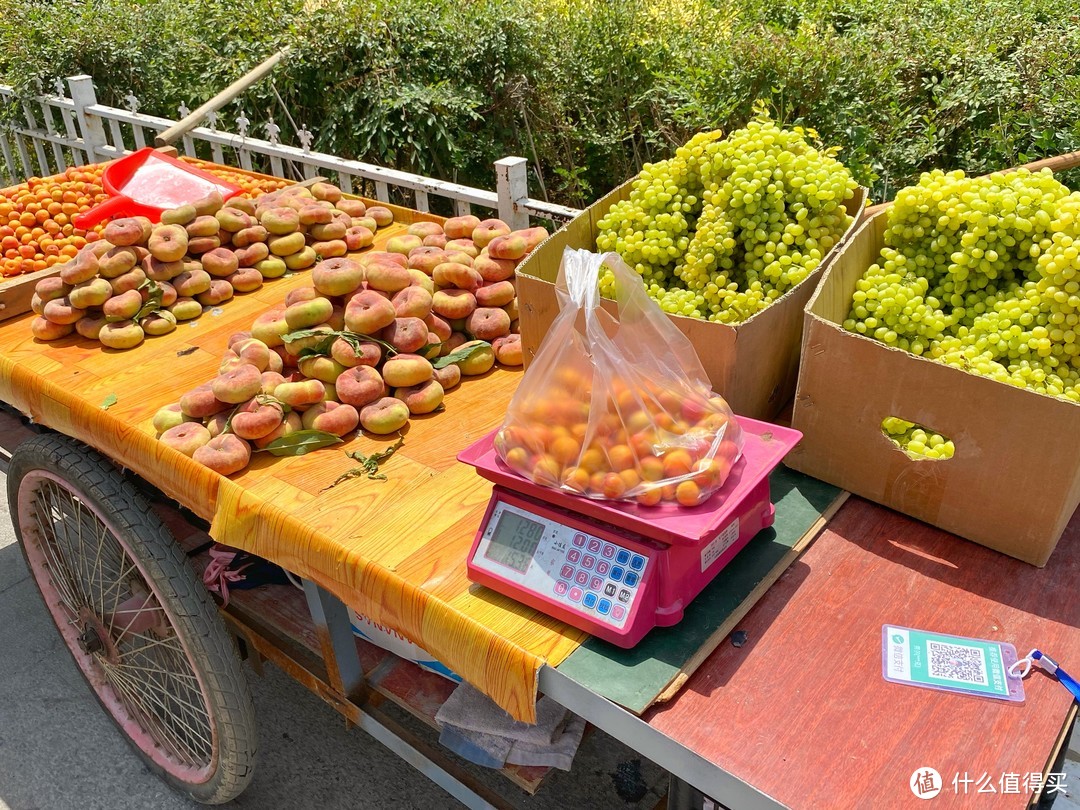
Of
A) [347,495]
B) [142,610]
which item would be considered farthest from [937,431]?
[142,610]

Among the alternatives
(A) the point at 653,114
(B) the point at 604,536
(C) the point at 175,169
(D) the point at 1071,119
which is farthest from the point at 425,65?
(B) the point at 604,536

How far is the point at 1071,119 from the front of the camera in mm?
3336

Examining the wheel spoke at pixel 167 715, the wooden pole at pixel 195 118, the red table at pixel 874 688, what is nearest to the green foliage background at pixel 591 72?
the wooden pole at pixel 195 118

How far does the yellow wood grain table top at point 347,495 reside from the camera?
1.29m

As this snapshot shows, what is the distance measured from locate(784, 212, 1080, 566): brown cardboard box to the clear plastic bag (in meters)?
0.26

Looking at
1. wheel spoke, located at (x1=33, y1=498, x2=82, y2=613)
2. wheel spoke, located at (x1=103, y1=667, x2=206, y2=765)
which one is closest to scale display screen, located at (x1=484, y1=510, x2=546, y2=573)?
wheel spoke, located at (x1=103, y1=667, x2=206, y2=765)

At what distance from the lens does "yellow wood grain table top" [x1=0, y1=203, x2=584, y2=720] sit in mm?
1295

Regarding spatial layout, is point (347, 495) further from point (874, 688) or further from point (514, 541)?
point (874, 688)

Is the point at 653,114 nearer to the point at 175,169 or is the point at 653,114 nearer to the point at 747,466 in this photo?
the point at 175,169

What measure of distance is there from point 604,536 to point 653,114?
393cm

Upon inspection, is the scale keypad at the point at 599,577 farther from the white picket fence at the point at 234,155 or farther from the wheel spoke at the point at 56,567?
the wheel spoke at the point at 56,567

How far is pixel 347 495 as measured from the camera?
63.9 inches

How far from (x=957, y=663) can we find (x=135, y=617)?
5.92ft

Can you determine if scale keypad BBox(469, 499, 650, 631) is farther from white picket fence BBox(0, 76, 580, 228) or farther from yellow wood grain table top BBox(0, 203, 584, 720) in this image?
white picket fence BBox(0, 76, 580, 228)
